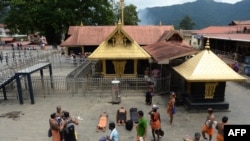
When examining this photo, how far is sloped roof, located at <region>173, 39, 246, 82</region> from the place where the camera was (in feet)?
45.9

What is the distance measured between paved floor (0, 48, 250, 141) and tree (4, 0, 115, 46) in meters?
27.1

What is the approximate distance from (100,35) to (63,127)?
1002 inches

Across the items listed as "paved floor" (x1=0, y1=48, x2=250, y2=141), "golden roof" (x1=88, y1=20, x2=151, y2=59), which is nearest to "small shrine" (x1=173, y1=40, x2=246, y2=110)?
"paved floor" (x1=0, y1=48, x2=250, y2=141)

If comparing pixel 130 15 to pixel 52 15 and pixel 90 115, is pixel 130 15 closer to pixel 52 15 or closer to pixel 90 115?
pixel 52 15

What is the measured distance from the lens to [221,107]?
14867 mm

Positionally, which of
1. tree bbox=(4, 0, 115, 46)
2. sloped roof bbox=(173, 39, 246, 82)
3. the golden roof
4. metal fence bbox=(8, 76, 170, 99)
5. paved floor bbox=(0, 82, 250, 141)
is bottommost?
paved floor bbox=(0, 82, 250, 141)

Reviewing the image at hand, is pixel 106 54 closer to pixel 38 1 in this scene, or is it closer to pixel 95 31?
pixel 95 31

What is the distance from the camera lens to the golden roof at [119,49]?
21.2 metres

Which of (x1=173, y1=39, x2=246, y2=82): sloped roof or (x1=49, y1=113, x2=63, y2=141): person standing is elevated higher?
(x1=173, y1=39, x2=246, y2=82): sloped roof

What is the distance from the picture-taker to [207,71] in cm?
1442

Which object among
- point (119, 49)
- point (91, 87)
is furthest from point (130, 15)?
point (91, 87)

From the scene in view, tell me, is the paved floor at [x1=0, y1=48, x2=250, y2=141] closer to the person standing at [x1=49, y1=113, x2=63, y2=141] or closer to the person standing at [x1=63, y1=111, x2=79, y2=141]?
the person standing at [x1=49, y1=113, x2=63, y2=141]

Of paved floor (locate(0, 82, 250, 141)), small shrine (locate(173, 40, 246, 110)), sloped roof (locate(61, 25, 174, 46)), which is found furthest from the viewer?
sloped roof (locate(61, 25, 174, 46))

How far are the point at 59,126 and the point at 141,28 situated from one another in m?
26.9
